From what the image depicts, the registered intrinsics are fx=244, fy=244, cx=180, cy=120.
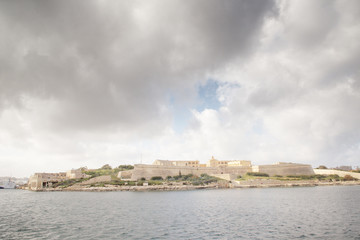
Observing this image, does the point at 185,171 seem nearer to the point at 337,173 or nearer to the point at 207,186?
the point at 207,186

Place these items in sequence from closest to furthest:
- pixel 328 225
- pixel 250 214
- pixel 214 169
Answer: pixel 328 225 < pixel 250 214 < pixel 214 169

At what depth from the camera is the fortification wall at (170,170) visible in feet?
313

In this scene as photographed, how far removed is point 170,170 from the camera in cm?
10419

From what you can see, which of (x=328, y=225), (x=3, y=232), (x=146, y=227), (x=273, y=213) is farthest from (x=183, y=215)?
(x=3, y=232)

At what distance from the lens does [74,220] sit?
26.2 meters

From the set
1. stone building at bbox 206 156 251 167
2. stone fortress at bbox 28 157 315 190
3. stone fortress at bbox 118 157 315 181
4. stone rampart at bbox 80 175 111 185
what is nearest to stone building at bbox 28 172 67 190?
stone fortress at bbox 28 157 315 190

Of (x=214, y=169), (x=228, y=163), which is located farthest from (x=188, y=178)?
(x=228, y=163)

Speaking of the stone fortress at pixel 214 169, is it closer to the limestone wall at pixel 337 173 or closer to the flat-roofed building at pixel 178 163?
the flat-roofed building at pixel 178 163

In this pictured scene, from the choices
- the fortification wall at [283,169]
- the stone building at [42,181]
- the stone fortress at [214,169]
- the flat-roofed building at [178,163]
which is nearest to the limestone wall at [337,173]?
the stone fortress at [214,169]

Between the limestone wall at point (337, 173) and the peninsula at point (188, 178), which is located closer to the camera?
the peninsula at point (188, 178)

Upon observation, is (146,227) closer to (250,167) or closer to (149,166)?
(149,166)

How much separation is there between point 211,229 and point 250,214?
354 inches

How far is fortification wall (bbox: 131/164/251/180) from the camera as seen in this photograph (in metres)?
95.3

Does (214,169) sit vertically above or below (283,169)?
above
